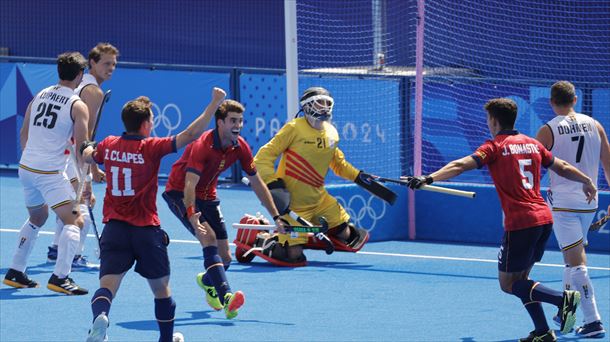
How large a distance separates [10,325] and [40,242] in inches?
172

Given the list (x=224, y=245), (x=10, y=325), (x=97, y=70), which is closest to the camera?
(x=10, y=325)

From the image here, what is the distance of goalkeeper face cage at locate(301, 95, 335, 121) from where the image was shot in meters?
13.2

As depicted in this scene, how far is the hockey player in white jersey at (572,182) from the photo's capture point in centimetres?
1039

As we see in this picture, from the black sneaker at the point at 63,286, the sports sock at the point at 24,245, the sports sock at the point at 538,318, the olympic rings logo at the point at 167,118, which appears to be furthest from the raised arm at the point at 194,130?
the olympic rings logo at the point at 167,118

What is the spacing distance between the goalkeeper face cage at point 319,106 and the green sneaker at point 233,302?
3349 mm

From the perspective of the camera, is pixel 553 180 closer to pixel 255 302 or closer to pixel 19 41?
pixel 255 302

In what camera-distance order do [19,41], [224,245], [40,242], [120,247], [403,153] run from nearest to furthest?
[120,247] → [224,245] → [40,242] → [403,153] → [19,41]

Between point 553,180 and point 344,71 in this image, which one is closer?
point 553,180

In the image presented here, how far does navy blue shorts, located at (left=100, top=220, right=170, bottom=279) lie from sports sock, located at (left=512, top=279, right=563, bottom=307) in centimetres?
280

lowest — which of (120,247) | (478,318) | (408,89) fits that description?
(478,318)

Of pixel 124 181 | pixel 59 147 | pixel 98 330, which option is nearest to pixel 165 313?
pixel 98 330

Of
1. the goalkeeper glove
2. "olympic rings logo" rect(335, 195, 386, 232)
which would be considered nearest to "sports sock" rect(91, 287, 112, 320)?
the goalkeeper glove

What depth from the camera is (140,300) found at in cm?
1166

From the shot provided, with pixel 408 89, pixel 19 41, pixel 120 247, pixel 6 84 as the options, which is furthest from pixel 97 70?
pixel 19 41
